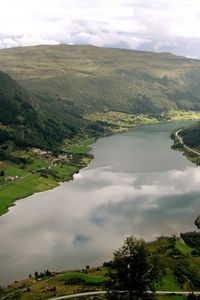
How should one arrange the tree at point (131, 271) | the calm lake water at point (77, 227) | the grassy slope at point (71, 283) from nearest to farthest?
the tree at point (131, 271)
the grassy slope at point (71, 283)
the calm lake water at point (77, 227)

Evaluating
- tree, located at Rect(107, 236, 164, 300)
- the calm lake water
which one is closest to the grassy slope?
the calm lake water

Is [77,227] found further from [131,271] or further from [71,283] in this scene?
[131,271]

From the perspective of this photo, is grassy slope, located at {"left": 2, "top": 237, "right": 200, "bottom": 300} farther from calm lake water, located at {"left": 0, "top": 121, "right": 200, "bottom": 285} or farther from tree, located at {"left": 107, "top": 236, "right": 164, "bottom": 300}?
tree, located at {"left": 107, "top": 236, "right": 164, "bottom": 300}

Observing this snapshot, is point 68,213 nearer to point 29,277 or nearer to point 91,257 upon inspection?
point 91,257

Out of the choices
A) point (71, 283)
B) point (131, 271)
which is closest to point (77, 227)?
point (71, 283)

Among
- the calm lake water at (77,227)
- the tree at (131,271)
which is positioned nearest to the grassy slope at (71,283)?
the calm lake water at (77,227)

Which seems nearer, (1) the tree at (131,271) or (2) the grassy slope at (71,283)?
(1) the tree at (131,271)

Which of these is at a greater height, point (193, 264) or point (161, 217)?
point (161, 217)

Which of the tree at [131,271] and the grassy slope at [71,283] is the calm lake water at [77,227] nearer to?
the grassy slope at [71,283]

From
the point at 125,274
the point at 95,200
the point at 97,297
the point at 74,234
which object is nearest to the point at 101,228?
the point at 74,234

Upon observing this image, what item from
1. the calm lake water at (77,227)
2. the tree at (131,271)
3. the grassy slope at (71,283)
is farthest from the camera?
the calm lake water at (77,227)

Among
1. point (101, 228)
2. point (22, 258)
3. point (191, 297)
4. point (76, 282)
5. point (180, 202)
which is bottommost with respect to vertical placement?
point (191, 297)
